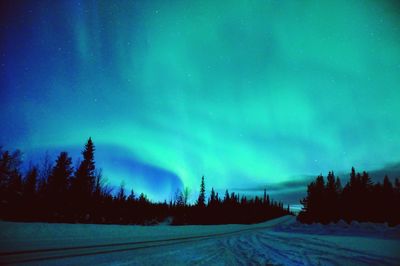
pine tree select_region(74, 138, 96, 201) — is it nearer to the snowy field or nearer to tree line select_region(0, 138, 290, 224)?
tree line select_region(0, 138, 290, 224)

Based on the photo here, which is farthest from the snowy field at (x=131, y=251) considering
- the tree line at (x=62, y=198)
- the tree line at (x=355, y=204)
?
the tree line at (x=355, y=204)

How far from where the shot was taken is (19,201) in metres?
26.5

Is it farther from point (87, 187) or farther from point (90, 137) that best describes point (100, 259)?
point (90, 137)

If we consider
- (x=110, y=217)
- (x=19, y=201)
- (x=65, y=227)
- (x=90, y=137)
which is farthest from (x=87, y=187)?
(x=65, y=227)

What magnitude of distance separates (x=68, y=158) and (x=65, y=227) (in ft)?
93.1

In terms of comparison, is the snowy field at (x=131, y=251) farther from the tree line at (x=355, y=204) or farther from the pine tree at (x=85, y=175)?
the tree line at (x=355, y=204)

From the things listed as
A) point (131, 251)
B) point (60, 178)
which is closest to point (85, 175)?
point (60, 178)

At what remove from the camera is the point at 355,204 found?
48500 millimetres

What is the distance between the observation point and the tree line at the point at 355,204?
144 ft

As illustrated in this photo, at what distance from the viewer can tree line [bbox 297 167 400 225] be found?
43.9 m

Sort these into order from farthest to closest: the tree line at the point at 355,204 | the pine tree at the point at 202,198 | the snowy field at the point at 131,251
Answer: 1. the pine tree at the point at 202,198
2. the tree line at the point at 355,204
3. the snowy field at the point at 131,251

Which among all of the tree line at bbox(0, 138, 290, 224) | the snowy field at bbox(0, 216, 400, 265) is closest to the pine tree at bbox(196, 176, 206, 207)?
the tree line at bbox(0, 138, 290, 224)

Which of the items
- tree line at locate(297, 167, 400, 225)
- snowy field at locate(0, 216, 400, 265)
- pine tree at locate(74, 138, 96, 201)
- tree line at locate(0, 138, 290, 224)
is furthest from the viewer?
tree line at locate(297, 167, 400, 225)

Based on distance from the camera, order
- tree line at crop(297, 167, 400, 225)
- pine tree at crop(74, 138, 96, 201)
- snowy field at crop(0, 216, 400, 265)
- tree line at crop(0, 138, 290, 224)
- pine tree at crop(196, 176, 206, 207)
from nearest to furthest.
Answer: snowy field at crop(0, 216, 400, 265), tree line at crop(0, 138, 290, 224), pine tree at crop(74, 138, 96, 201), tree line at crop(297, 167, 400, 225), pine tree at crop(196, 176, 206, 207)
